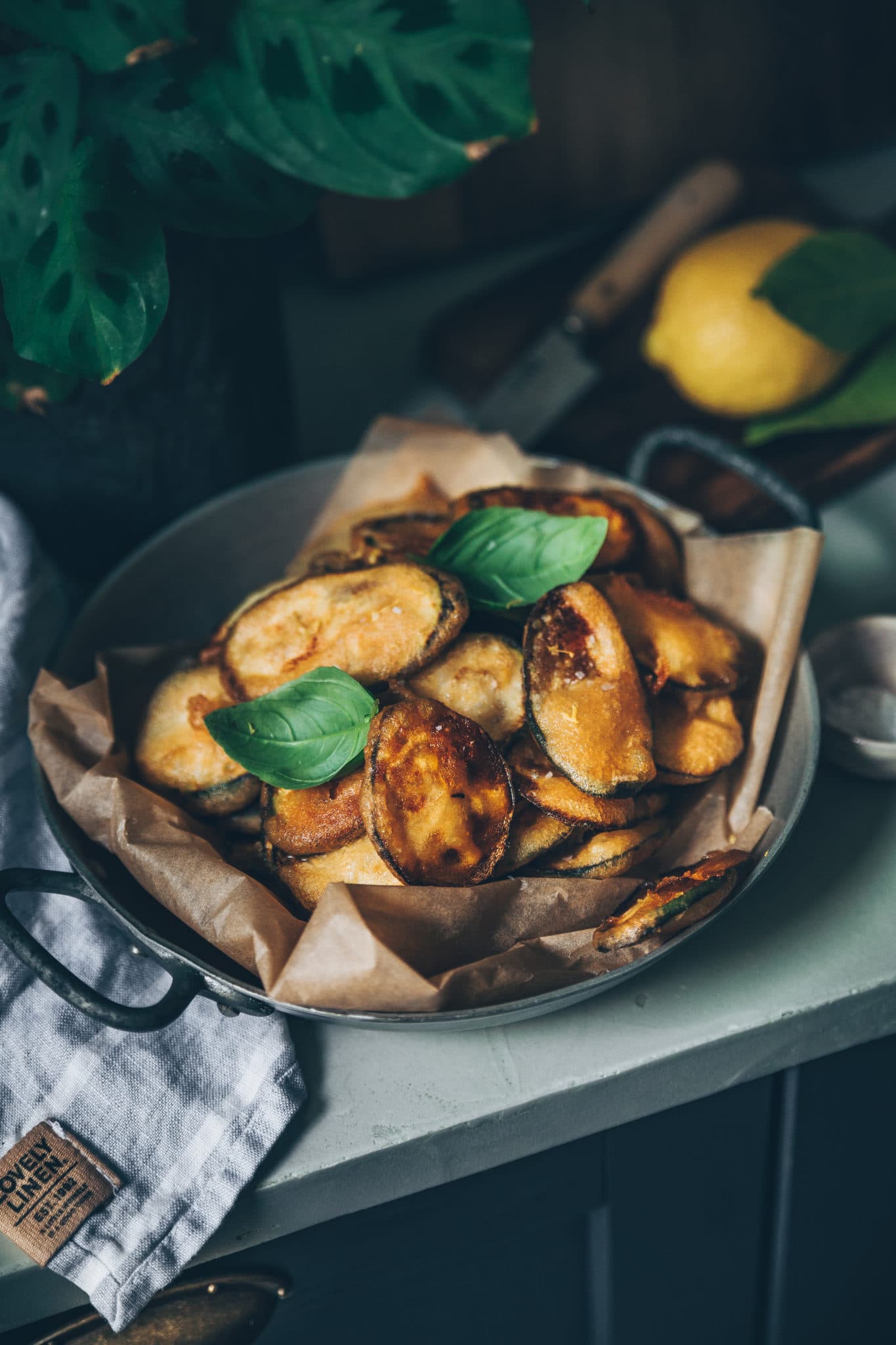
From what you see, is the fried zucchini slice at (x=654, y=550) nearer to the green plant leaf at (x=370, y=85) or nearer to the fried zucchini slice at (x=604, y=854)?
the fried zucchini slice at (x=604, y=854)

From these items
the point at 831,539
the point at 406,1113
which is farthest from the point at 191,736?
the point at 831,539

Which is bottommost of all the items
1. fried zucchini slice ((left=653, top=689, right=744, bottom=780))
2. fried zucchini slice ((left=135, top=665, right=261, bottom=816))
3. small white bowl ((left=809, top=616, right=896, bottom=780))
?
small white bowl ((left=809, top=616, right=896, bottom=780))

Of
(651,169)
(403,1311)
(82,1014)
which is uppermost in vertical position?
(651,169)

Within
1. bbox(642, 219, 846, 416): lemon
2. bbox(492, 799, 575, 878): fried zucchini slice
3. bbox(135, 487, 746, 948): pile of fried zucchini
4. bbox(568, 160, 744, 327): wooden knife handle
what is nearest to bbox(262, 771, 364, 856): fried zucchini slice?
bbox(135, 487, 746, 948): pile of fried zucchini

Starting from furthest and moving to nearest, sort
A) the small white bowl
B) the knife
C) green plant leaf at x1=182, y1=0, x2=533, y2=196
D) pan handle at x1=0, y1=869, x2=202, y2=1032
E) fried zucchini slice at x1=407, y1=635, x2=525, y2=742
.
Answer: the knife
the small white bowl
fried zucchini slice at x1=407, y1=635, x2=525, y2=742
pan handle at x1=0, y1=869, x2=202, y2=1032
green plant leaf at x1=182, y1=0, x2=533, y2=196

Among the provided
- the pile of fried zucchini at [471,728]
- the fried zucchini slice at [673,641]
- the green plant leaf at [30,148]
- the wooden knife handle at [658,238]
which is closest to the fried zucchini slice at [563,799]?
the pile of fried zucchini at [471,728]

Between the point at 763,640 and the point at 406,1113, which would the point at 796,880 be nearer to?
the point at 763,640

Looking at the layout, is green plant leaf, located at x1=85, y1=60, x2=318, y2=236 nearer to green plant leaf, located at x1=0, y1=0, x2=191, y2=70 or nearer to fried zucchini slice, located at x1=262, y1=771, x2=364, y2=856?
green plant leaf, located at x1=0, y1=0, x2=191, y2=70
